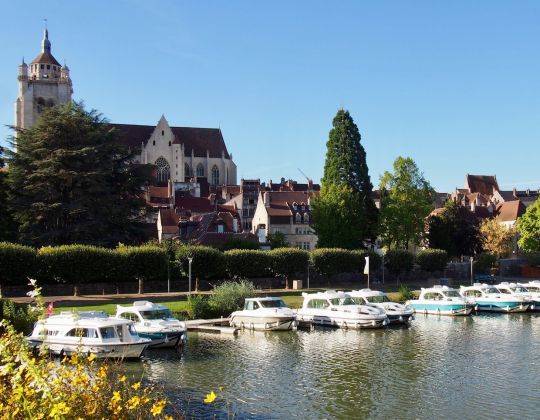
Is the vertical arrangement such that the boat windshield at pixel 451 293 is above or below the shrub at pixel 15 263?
below

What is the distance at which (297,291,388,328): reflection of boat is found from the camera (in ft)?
123

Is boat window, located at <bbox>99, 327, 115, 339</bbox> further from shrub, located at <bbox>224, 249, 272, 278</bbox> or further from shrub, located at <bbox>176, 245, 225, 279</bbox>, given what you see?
shrub, located at <bbox>224, 249, 272, 278</bbox>

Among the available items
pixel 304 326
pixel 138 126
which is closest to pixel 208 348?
pixel 304 326

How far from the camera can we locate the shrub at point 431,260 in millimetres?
72062

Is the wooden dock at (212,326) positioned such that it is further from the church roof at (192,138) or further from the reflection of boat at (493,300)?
the church roof at (192,138)

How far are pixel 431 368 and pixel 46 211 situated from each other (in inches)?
1711

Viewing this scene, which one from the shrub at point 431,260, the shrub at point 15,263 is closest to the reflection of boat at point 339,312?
the shrub at point 15,263

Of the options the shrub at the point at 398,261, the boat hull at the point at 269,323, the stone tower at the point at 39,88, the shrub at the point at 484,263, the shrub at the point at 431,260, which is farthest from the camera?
the stone tower at the point at 39,88

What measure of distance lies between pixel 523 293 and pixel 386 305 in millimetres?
14499

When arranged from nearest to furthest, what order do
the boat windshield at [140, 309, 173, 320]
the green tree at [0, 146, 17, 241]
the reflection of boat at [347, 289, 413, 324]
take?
the boat windshield at [140, 309, 173, 320] → the reflection of boat at [347, 289, 413, 324] → the green tree at [0, 146, 17, 241]

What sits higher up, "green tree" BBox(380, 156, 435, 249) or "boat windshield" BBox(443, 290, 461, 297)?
"green tree" BBox(380, 156, 435, 249)

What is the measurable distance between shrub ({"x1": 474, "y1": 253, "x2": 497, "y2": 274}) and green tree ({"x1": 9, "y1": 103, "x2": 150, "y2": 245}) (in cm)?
4280

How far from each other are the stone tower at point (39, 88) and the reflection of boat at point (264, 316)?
10814 centimetres

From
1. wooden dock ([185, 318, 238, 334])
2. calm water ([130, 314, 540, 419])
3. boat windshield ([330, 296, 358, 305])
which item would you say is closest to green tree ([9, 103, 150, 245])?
wooden dock ([185, 318, 238, 334])
